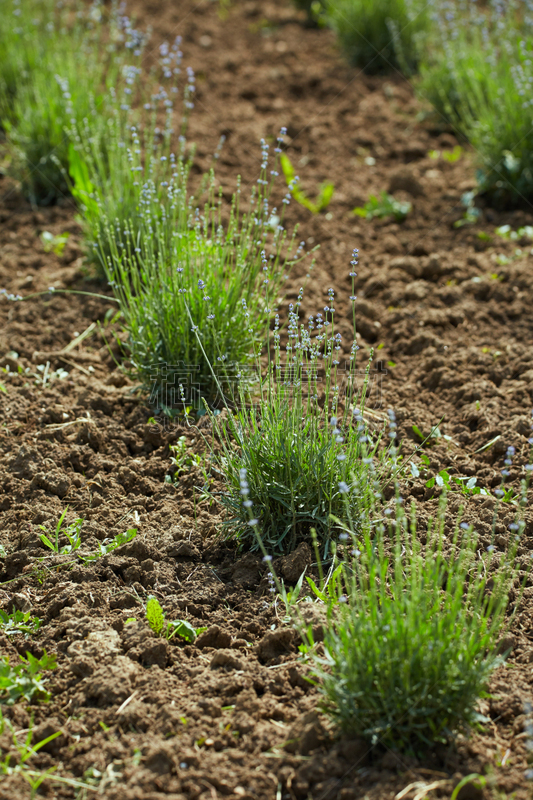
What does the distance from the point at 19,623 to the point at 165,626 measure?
48 centimetres

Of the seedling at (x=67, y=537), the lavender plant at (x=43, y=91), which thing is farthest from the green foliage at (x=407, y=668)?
the lavender plant at (x=43, y=91)

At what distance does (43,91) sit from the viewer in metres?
4.85

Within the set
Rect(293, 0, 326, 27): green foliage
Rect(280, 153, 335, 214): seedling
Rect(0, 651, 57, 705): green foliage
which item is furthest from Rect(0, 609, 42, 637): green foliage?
Rect(293, 0, 326, 27): green foliage

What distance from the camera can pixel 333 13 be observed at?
6.75 metres

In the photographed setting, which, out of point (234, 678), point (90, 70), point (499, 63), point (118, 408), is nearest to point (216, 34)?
point (90, 70)

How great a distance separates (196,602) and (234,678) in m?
0.36

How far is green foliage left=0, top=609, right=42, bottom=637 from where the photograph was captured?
2361mm

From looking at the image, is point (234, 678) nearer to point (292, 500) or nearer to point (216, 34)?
point (292, 500)

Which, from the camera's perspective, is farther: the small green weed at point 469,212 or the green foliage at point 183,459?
the small green weed at point 469,212

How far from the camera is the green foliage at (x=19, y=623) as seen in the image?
2.36 meters

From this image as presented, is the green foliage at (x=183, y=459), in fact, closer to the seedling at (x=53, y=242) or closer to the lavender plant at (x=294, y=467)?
the lavender plant at (x=294, y=467)

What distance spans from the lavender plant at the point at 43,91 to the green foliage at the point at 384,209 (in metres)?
1.70

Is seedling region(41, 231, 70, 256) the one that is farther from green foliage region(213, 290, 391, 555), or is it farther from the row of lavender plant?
the row of lavender plant

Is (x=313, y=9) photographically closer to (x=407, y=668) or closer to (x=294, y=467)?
(x=294, y=467)
